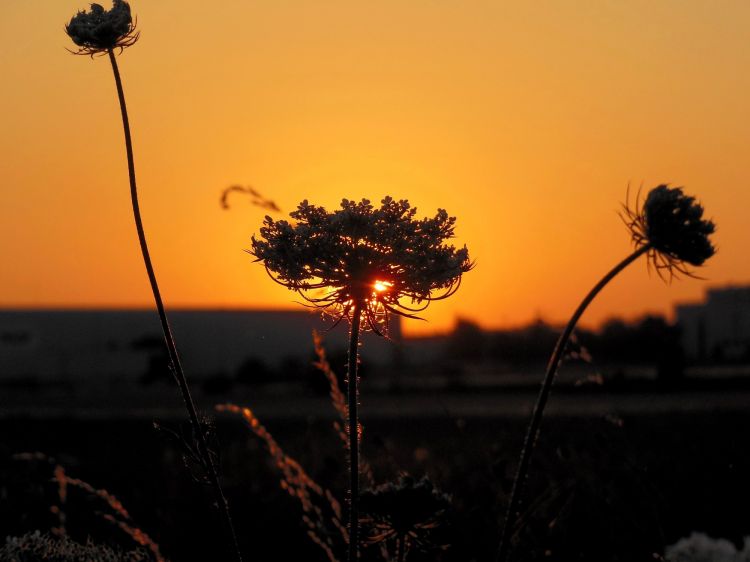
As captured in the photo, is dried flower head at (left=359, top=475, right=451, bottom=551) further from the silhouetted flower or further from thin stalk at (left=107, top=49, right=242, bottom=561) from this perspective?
thin stalk at (left=107, top=49, right=242, bottom=561)

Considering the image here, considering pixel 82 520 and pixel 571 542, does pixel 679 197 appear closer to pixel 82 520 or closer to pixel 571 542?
pixel 571 542

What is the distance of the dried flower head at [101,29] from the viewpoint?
3383 millimetres

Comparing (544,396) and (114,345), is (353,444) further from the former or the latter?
(114,345)

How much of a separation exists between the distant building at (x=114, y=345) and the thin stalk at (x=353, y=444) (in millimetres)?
51374

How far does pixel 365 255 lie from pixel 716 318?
82.6 metres

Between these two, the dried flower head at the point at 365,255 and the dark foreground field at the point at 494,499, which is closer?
the dried flower head at the point at 365,255

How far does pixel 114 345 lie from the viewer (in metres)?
57.4

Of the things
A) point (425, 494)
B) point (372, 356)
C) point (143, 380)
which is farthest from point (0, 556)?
point (372, 356)

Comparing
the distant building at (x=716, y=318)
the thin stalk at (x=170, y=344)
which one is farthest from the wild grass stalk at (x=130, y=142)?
the distant building at (x=716, y=318)

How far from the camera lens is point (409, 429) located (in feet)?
62.4

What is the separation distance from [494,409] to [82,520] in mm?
21715

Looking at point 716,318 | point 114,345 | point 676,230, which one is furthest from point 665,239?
point 716,318

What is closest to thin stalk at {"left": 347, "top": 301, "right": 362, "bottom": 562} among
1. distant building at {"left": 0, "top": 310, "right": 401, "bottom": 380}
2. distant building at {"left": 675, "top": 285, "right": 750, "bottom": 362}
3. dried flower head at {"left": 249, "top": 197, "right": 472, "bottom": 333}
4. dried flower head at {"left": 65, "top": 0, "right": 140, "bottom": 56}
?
dried flower head at {"left": 249, "top": 197, "right": 472, "bottom": 333}

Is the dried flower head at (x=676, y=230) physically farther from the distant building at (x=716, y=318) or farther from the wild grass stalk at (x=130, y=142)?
the distant building at (x=716, y=318)
